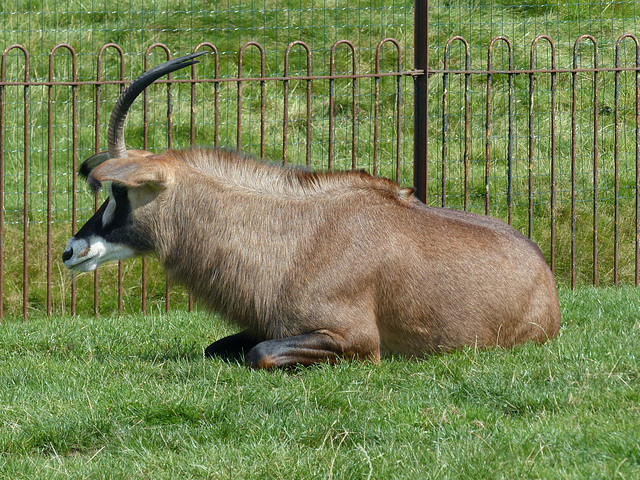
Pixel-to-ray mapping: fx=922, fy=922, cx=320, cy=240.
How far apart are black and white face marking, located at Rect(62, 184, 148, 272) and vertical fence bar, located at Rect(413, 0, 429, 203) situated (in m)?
3.23

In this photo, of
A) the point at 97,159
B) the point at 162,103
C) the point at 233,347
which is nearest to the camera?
the point at 233,347

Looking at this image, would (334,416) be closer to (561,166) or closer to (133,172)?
(133,172)

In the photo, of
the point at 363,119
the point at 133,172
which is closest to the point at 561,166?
the point at 363,119

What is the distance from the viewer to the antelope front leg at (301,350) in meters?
5.44

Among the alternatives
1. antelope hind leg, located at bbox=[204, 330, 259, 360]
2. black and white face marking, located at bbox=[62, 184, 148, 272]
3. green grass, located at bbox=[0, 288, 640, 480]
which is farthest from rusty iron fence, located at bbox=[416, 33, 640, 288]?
black and white face marking, located at bbox=[62, 184, 148, 272]

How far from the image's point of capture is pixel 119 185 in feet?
19.0

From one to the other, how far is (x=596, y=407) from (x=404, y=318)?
1.58 metres

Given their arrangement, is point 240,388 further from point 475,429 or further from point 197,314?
point 197,314

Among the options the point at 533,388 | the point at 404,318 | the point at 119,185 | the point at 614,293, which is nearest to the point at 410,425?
the point at 533,388

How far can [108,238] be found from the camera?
19.3 feet

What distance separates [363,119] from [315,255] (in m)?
6.74

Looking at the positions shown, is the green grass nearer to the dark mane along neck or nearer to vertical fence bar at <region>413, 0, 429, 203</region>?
the dark mane along neck

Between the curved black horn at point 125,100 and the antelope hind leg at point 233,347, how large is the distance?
1.38m

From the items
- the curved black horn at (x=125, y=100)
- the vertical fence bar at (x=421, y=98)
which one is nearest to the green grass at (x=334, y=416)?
the curved black horn at (x=125, y=100)
